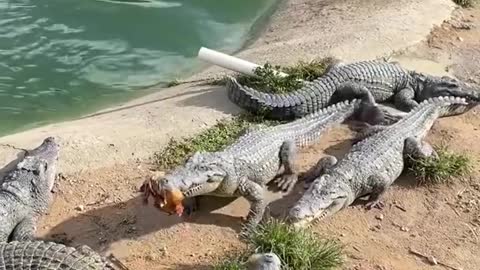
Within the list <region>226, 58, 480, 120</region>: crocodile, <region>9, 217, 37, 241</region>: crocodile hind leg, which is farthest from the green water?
<region>9, 217, 37, 241</region>: crocodile hind leg

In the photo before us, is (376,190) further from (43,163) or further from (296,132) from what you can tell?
(43,163)

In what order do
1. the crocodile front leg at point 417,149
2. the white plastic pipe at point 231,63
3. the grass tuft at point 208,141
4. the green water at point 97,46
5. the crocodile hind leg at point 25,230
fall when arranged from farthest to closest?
1. the green water at point 97,46
2. the white plastic pipe at point 231,63
3. the grass tuft at point 208,141
4. the crocodile front leg at point 417,149
5. the crocodile hind leg at point 25,230

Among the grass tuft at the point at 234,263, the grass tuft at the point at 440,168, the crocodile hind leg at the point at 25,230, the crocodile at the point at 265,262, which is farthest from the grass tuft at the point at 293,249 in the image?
the crocodile hind leg at the point at 25,230

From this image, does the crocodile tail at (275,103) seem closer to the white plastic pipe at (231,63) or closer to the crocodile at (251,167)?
the crocodile at (251,167)

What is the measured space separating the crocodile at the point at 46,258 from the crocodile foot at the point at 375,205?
2.32m

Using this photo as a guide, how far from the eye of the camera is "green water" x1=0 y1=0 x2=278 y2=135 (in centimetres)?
870

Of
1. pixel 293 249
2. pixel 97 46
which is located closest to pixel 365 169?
pixel 293 249

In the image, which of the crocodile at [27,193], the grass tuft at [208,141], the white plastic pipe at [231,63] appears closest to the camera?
the crocodile at [27,193]

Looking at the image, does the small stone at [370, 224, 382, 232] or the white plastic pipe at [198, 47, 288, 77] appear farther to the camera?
the white plastic pipe at [198, 47, 288, 77]

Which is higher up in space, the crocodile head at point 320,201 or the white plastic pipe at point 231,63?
the white plastic pipe at point 231,63

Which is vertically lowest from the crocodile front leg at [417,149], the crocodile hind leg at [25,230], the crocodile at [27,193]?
the crocodile hind leg at [25,230]

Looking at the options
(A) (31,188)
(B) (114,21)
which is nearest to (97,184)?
(A) (31,188)

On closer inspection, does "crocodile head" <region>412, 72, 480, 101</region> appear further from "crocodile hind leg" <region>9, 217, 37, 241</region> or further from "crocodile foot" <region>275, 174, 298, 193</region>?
"crocodile hind leg" <region>9, 217, 37, 241</region>

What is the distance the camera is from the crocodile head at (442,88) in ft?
25.7
